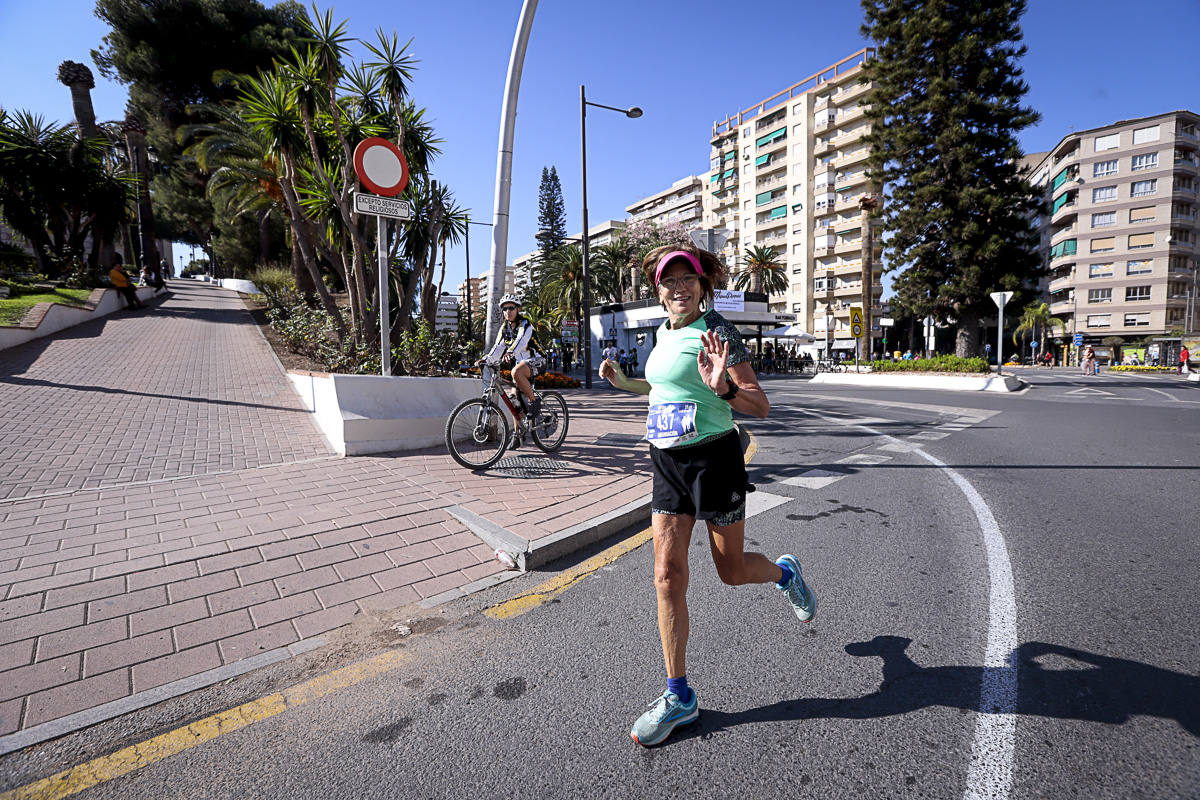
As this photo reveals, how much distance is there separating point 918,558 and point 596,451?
157 inches

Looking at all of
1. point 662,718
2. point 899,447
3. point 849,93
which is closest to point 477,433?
point 662,718

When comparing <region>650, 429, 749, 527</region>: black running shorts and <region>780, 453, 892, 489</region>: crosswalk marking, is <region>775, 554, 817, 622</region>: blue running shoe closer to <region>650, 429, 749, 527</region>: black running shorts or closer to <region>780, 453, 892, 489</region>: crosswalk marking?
<region>650, 429, 749, 527</region>: black running shorts

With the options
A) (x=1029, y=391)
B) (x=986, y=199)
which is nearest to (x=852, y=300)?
(x=986, y=199)

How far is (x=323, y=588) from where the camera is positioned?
3273 mm

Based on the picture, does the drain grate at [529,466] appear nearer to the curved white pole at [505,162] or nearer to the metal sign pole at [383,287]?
the metal sign pole at [383,287]

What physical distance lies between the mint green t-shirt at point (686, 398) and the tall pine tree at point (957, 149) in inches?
1037

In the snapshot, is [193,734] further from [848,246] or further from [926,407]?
[848,246]

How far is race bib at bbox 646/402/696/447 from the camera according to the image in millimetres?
2178

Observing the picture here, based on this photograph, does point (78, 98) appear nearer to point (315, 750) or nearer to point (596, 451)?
point (596, 451)

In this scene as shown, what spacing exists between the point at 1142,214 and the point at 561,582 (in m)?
72.7

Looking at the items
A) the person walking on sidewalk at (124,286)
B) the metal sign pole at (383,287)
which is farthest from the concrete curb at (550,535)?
the person walking on sidewalk at (124,286)

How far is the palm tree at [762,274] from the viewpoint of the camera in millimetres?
51656

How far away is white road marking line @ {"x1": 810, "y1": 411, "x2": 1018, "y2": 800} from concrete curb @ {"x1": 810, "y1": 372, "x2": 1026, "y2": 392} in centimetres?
1819

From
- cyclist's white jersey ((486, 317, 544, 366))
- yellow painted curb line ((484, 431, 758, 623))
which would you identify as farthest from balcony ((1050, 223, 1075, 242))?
yellow painted curb line ((484, 431, 758, 623))
